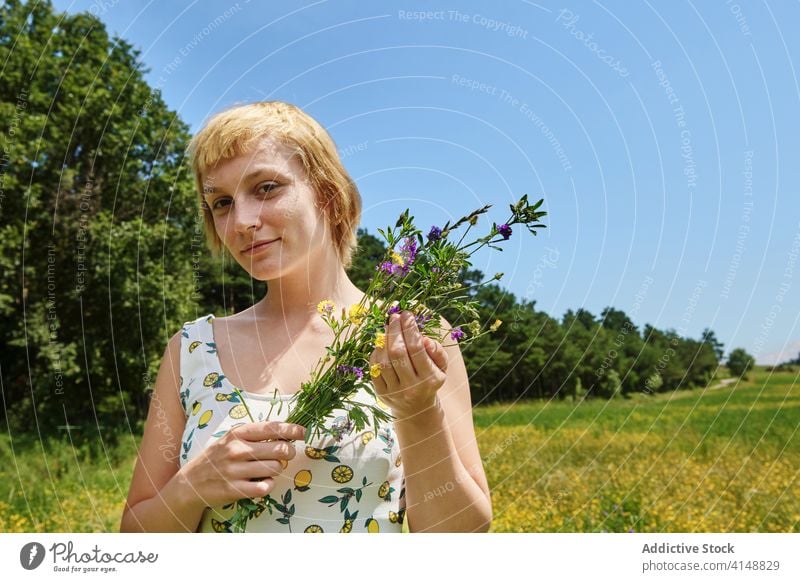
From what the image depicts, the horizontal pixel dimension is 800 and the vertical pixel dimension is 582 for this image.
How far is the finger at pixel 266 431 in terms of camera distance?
1.52m

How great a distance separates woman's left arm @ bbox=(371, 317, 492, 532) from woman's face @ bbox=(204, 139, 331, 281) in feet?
1.44

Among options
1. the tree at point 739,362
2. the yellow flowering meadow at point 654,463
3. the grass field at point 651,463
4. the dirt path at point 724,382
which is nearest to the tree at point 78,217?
the grass field at point 651,463

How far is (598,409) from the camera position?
4.90m

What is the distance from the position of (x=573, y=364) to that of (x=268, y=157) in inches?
120

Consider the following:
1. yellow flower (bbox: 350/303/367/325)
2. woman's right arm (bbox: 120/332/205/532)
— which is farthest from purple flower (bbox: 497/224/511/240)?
woman's right arm (bbox: 120/332/205/532)

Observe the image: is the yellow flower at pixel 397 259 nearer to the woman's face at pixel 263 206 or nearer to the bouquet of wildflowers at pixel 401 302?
the bouquet of wildflowers at pixel 401 302

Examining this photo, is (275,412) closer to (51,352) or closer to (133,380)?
(51,352)

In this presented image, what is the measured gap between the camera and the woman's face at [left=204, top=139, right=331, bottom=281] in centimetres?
166

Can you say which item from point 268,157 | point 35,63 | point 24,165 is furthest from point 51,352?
point 268,157

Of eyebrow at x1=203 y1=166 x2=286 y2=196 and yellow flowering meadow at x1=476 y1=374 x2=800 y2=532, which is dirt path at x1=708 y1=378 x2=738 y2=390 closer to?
yellow flowering meadow at x1=476 y1=374 x2=800 y2=532

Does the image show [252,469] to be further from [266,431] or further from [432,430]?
[432,430]

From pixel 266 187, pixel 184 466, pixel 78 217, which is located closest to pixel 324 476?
pixel 184 466
